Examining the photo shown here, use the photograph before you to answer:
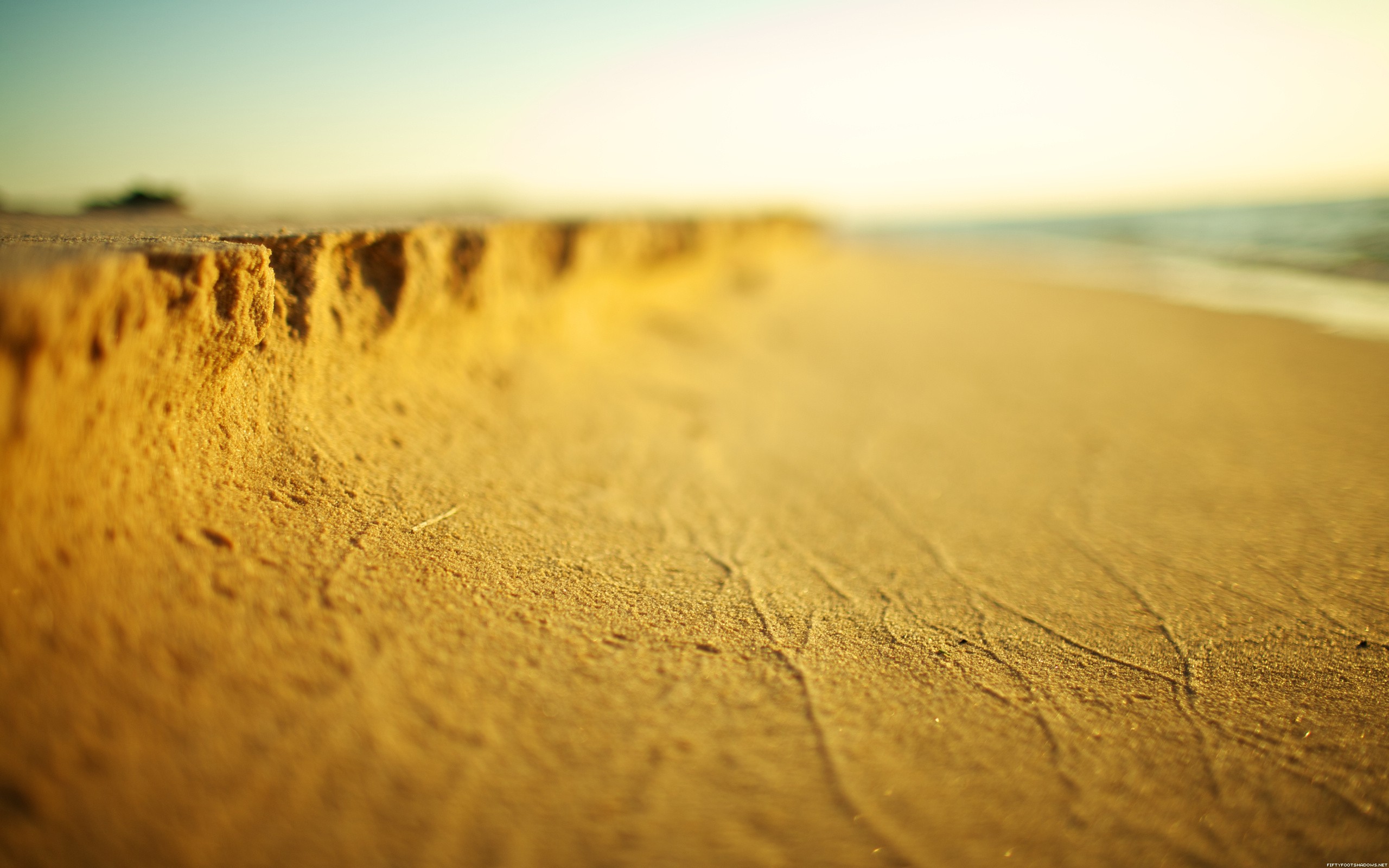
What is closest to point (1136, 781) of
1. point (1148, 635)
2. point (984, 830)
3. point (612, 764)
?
point (984, 830)

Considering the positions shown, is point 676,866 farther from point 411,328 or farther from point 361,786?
point 411,328

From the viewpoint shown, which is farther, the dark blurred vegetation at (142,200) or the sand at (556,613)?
the dark blurred vegetation at (142,200)

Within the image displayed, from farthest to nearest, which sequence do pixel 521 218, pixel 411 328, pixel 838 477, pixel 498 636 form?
pixel 521 218 → pixel 838 477 → pixel 411 328 → pixel 498 636

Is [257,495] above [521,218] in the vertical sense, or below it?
below

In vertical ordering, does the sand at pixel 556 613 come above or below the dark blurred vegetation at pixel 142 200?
below

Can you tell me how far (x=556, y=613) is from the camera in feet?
6.63

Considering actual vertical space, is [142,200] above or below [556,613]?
above

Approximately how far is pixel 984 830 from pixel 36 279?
2524mm

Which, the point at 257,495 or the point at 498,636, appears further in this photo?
the point at 257,495

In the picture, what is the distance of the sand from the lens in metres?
1.37

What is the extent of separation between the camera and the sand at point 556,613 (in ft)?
4.50

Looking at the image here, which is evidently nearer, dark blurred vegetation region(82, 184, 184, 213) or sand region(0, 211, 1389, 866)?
sand region(0, 211, 1389, 866)

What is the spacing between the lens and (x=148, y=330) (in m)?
1.74

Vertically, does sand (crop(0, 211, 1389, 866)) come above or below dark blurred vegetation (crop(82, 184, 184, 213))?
below
